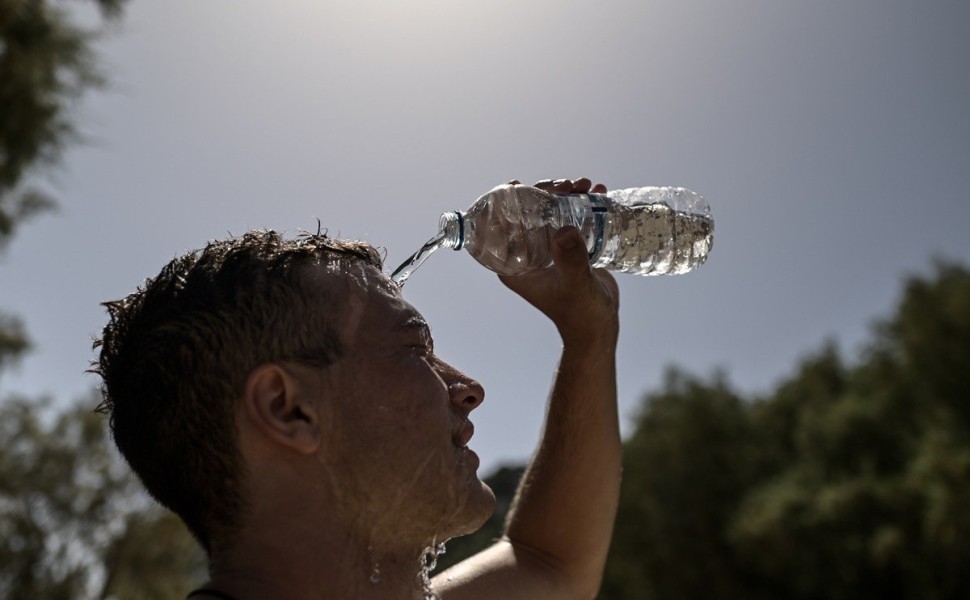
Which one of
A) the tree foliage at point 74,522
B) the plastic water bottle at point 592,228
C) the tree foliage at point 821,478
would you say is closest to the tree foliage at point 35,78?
the plastic water bottle at point 592,228

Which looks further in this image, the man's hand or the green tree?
the green tree

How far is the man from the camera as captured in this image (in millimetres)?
2174

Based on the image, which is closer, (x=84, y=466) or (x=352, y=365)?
(x=352, y=365)

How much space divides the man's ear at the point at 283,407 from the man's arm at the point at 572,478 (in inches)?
37.0

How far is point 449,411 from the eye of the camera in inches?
93.3

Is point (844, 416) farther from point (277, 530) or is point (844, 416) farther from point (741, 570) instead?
point (277, 530)

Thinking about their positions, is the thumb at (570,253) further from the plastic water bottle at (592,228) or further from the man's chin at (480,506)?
the man's chin at (480,506)

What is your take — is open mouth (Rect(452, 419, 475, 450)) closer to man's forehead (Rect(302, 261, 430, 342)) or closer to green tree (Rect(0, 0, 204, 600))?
man's forehead (Rect(302, 261, 430, 342))

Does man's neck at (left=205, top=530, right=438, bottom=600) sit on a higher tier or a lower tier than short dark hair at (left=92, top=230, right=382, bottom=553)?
lower

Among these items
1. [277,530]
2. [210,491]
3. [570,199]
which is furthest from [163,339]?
[570,199]

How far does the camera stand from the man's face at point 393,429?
223cm

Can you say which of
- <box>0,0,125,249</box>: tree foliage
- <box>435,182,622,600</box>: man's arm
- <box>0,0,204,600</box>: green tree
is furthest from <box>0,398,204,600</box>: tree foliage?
<box>435,182,622,600</box>: man's arm

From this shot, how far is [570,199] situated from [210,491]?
1.48 metres

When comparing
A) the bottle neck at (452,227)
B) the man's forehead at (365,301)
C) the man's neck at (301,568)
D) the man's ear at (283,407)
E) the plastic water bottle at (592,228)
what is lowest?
the man's neck at (301,568)
